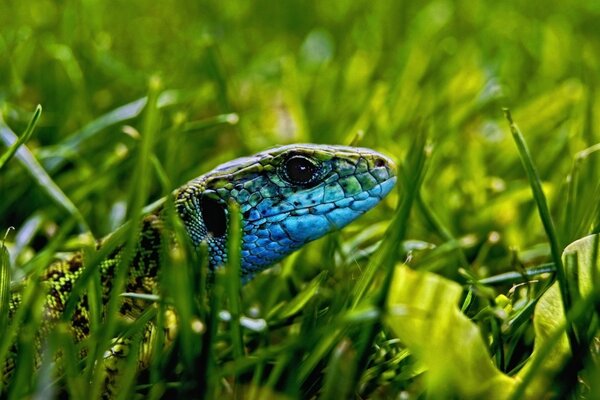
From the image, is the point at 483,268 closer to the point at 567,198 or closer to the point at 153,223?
the point at 567,198

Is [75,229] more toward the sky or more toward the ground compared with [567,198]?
more toward the sky

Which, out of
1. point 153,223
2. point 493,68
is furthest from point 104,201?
point 493,68

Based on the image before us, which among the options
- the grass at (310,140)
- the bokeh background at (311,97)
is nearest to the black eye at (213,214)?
the grass at (310,140)

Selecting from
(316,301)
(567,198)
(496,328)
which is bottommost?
(567,198)

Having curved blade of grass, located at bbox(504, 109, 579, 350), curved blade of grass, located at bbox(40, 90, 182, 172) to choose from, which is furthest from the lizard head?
curved blade of grass, located at bbox(40, 90, 182, 172)

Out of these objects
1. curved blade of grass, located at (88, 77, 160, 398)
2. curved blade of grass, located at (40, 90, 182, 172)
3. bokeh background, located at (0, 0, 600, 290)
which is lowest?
bokeh background, located at (0, 0, 600, 290)

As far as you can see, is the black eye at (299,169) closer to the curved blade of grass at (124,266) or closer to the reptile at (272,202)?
the reptile at (272,202)

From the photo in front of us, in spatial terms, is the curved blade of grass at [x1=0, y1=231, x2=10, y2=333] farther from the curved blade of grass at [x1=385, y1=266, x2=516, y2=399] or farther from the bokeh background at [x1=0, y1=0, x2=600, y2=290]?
the bokeh background at [x1=0, y1=0, x2=600, y2=290]
